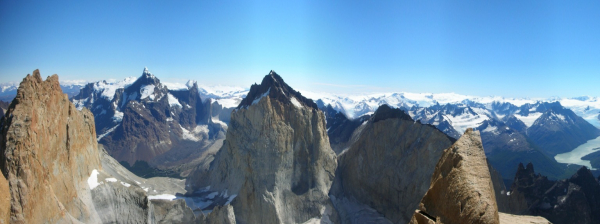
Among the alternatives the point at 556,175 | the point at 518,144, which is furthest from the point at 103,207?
the point at 518,144

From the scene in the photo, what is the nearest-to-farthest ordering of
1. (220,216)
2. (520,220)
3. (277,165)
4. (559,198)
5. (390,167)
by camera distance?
(520,220) < (220,216) < (559,198) < (277,165) < (390,167)

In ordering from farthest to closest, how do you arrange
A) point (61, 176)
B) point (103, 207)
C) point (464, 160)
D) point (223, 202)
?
point (223, 202)
point (103, 207)
point (61, 176)
point (464, 160)

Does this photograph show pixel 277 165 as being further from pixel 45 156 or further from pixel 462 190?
pixel 462 190

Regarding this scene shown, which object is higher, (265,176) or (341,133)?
(341,133)

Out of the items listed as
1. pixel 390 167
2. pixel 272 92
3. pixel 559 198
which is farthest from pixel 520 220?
pixel 272 92

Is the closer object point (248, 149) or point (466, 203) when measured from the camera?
point (466, 203)

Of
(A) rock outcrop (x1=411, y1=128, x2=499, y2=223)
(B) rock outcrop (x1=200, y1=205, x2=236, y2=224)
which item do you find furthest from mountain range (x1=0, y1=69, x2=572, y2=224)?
(B) rock outcrop (x1=200, y1=205, x2=236, y2=224)

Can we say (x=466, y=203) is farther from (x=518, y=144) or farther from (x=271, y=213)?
(x=518, y=144)
